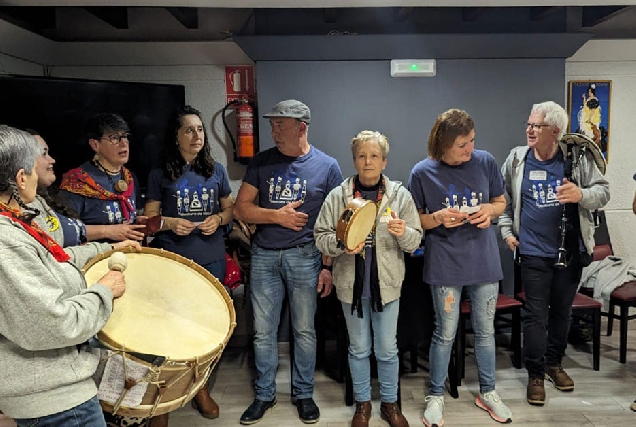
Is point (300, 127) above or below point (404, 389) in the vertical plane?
above

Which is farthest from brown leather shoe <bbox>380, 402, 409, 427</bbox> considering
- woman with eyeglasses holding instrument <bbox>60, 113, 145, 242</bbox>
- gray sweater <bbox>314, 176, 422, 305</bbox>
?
woman with eyeglasses holding instrument <bbox>60, 113, 145, 242</bbox>

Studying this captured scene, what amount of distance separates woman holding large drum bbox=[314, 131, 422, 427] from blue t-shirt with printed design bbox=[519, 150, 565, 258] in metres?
0.72

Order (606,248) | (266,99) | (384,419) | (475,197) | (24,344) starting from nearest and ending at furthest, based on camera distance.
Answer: (24,344) → (475,197) → (384,419) → (266,99) → (606,248)

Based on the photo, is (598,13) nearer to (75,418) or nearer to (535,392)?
(535,392)

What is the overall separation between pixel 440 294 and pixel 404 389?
0.79 meters

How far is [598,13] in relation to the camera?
12.8 feet

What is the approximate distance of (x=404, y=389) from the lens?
9.91 ft

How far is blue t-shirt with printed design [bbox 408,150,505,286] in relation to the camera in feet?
8.21

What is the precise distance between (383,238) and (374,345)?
0.55 m

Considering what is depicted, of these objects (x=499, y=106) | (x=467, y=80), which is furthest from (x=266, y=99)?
(x=499, y=106)

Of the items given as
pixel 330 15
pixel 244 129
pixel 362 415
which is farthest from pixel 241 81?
pixel 362 415

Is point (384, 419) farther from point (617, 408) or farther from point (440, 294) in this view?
point (617, 408)

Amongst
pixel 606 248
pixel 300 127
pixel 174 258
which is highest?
pixel 300 127

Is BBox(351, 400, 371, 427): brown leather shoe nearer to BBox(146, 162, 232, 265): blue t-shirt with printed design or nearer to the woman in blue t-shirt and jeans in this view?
the woman in blue t-shirt and jeans
